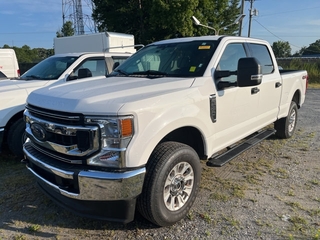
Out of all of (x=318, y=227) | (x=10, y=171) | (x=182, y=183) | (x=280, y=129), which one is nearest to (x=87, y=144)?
(x=182, y=183)

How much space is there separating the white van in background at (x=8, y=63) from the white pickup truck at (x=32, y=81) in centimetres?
841

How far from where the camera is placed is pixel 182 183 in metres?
3.02

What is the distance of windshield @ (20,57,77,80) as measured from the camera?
569 centimetres

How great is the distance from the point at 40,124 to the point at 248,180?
2.79 meters

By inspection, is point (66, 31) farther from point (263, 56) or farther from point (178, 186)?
point (178, 186)

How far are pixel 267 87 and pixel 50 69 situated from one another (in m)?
4.18

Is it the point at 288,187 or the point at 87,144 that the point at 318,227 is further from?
the point at 87,144

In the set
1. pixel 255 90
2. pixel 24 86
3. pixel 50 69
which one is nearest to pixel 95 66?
pixel 50 69

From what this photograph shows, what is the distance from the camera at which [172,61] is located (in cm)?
382

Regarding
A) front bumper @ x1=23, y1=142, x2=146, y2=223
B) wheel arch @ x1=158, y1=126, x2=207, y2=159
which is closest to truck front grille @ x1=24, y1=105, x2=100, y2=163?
front bumper @ x1=23, y1=142, x2=146, y2=223

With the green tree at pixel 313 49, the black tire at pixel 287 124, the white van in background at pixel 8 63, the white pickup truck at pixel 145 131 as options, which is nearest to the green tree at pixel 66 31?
the white van in background at pixel 8 63

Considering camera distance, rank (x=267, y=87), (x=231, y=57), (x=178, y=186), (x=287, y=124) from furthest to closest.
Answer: (x=287, y=124) → (x=267, y=87) → (x=231, y=57) → (x=178, y=186)

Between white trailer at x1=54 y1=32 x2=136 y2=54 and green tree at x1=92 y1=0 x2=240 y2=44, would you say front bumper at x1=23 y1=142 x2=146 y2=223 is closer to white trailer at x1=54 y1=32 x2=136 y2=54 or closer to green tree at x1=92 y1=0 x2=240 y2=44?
white trailer at x1=54 y1=32 x2=136 y2=54

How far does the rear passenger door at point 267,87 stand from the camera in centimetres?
447
